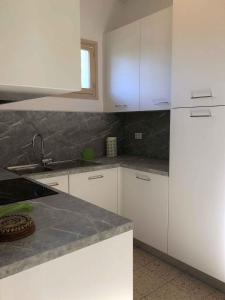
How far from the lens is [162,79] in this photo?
2.54m

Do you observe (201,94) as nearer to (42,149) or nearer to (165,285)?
(165,285)

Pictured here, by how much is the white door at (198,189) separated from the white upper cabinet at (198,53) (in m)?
0.11

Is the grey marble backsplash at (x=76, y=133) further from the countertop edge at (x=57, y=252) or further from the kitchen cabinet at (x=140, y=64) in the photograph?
the countertop edge at (x=57, y=252)

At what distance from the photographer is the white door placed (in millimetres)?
1983

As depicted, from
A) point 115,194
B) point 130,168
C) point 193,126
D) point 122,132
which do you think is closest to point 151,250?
point 115,194

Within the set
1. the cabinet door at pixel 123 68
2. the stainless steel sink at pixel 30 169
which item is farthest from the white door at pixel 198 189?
the stainless steel sink at pixel 30 169

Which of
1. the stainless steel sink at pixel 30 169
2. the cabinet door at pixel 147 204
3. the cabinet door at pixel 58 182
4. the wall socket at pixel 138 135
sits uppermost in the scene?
the wall socket at pixel 138 135

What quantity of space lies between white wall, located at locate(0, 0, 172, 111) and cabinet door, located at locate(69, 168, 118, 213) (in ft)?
2.97

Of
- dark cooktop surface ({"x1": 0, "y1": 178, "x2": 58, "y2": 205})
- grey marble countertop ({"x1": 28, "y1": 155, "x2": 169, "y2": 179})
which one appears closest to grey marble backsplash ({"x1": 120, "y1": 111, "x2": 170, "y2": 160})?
grey marble countertop ({"x1": 28, "y1": 155, "x2": 169, "y2": 179})

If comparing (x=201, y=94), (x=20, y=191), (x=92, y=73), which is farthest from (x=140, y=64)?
(x=20, y=191)

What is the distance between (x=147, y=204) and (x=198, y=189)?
2.05 feet

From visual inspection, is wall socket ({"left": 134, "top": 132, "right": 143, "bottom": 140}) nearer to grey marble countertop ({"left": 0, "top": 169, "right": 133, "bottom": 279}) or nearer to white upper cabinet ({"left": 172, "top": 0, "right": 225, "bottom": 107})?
white upper cabinet ({"left": 172, "top": 0, "right": 225, "bottom": 107})

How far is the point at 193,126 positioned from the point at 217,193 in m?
0.55

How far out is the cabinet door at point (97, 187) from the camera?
252 centimetres
